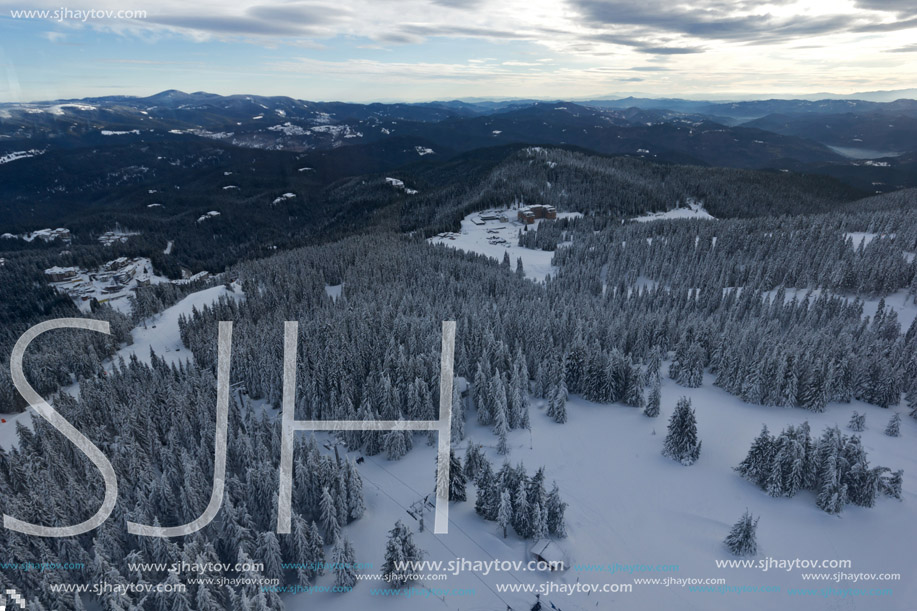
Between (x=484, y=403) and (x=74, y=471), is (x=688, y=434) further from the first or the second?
(x=74, y=471)

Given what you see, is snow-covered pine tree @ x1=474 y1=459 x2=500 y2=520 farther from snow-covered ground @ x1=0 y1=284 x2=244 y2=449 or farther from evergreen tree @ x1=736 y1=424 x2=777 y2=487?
snow-covered ground @ x1=0 y1=284 x2=244 y2=449

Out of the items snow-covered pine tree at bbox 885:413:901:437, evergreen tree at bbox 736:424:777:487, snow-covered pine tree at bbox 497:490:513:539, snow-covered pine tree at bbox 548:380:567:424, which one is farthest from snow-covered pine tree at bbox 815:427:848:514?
snow-covered pine tree at bbox 497:490:513:539

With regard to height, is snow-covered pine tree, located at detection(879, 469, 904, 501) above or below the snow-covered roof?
above

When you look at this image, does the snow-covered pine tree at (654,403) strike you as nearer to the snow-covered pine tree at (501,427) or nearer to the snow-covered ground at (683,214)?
the snow-covered pine tree at (501,427)

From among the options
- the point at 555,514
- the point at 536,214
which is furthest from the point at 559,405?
the point at 536,214

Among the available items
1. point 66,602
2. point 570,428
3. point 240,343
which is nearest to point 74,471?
point 66,602

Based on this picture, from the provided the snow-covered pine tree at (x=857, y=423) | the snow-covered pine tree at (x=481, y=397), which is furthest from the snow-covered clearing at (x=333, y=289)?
the snow-covered pine tree at (x=857, y=423)
